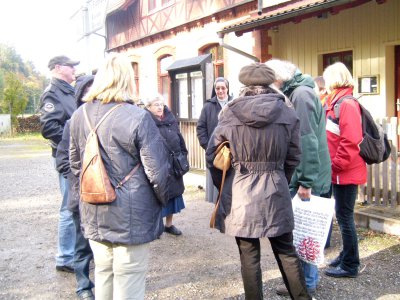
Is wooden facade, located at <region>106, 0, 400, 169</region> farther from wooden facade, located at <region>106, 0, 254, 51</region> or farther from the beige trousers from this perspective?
the beige trousers

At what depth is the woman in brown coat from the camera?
297 cm

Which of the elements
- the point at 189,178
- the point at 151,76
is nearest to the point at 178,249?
the point at 189,178

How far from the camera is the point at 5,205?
26.7 ft

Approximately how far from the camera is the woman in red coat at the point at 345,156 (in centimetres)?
386

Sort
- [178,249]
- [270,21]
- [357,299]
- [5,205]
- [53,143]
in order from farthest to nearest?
[270,21]
[5,205]
[178,249]
[53,143]
[357,299]

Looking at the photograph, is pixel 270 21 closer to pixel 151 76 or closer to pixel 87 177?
pixel 87 177

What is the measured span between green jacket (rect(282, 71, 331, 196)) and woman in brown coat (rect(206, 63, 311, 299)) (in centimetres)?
33

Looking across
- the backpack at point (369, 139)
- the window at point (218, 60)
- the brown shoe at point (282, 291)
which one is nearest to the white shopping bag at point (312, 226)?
the brown shoe at point (282, 291)

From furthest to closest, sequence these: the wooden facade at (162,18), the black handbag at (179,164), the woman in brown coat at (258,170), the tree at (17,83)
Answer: the tree at (17,83) < the wooden facade at (162,18) < the black handbag at (179,164) < the woman in brown coat at (258,170)

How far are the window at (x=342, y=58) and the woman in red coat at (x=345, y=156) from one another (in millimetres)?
6262

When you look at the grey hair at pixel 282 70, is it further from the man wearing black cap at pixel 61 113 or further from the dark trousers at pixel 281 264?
the man wearing black cap at pixel 61 113

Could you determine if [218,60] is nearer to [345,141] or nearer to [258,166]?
[345,141]

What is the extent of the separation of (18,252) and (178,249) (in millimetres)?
1871

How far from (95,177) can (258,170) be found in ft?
3.46
